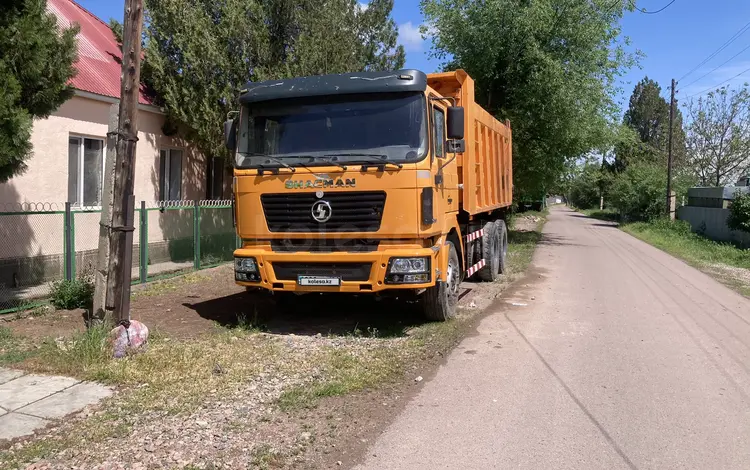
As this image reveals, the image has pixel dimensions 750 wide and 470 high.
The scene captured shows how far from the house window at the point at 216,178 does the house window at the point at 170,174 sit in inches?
42.6

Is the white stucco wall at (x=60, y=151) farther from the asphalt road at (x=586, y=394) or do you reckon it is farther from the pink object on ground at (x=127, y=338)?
the asphalt road at (x=586, y=394)

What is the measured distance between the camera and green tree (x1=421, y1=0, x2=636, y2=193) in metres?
19.8

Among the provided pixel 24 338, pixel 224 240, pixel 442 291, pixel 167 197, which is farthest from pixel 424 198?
pixel 167 197

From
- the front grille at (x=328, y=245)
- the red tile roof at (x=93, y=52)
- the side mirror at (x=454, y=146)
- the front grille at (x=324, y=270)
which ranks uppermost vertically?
the red tile roof at (x=93, y=52)

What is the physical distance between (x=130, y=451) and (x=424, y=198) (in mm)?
3997

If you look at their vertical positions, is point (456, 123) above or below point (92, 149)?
below

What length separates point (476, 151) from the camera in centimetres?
1005

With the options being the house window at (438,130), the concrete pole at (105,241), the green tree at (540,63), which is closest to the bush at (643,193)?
the green tree at (540,63)

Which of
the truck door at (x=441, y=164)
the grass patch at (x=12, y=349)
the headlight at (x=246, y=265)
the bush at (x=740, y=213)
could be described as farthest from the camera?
the bush at (x=740, y=213)

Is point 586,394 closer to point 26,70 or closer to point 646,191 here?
point 26,70

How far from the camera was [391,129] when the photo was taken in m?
6.97

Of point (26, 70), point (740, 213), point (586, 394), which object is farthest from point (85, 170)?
point (740, 213)

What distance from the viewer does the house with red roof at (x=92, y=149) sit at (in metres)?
10.5

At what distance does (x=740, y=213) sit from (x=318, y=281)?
846 inches
